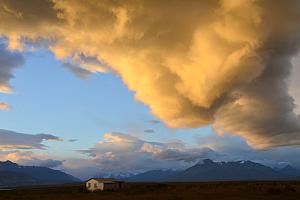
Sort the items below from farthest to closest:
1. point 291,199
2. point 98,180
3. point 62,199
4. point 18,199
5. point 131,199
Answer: point 98,180 → point 18,199 → point 62,199 → point 131,199 → point 291,199

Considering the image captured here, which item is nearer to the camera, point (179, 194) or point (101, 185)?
point (179, 194)

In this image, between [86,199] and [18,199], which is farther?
[18,199]

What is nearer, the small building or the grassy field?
the grassy field

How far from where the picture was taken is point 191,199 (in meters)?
70.4

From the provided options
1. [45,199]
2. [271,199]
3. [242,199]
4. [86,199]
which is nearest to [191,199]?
[242,199]

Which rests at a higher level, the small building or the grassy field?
the small building

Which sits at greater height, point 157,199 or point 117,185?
point 117,185

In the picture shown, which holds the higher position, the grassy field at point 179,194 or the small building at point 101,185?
the small building at point 101,185

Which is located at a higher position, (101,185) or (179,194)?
(101,185)

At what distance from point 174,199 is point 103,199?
48.5 ft

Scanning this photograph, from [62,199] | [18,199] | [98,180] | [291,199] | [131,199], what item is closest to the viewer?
[291,199]

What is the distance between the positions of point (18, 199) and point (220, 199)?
40.9 meters

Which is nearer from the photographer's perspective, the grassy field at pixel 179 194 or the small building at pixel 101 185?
the grassy field at pixel 179 194

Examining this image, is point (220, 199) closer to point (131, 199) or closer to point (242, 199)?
point (242, 199)
